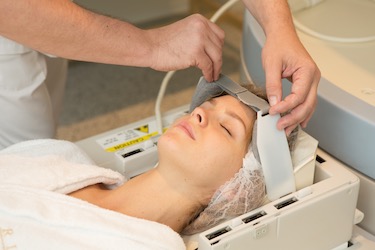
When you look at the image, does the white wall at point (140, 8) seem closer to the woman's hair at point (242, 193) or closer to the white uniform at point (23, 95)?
the white uniform at point (23, 95)

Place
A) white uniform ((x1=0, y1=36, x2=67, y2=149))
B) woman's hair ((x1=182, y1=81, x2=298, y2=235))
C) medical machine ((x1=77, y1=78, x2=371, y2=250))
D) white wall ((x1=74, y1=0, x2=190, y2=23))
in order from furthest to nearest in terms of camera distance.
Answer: white wall ((x1=74, y1=0, x2=190, y2=23)), white uniform ((x1=0, y1=36, x2=67, y2=149)), woman's hair ((x1=182, y1=81, x2=298, y2=235)), medical machine ((x1=77, y1=78, x2=371, y2=250))

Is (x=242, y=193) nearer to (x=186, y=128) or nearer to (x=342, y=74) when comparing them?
(x=186, y=128)

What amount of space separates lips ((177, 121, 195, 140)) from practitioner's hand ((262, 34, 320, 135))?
0.53ft

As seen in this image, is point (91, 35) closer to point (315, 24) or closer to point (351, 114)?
point (351, 114)

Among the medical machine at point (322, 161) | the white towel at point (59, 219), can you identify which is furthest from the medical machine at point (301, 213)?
the white towel at point (59, 219)

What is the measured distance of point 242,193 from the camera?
45.9 inches

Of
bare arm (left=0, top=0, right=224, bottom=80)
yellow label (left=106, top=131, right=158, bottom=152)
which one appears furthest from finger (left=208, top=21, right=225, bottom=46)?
yellow label (left=106, top=131, right=158, bottom=152)

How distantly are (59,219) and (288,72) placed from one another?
1.64 feet

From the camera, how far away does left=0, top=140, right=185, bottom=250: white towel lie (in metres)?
1.07

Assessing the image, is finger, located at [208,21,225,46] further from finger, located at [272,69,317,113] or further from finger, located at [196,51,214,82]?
finger, located at [272,69,317,113]

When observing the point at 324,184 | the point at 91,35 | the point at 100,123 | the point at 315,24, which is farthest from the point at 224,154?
the point at 100,123

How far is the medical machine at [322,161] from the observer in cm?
110

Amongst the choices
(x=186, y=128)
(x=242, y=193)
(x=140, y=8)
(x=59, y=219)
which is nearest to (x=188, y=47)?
(x=186, y=128)

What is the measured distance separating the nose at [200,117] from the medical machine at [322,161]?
7.1 inches
